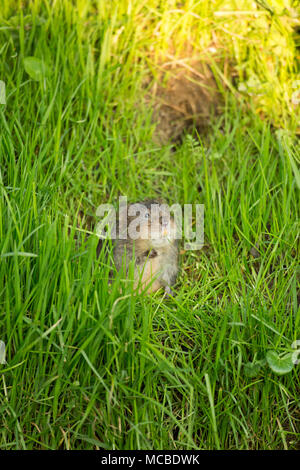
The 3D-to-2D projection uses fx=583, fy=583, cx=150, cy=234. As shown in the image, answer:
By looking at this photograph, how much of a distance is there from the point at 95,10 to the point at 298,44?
61.0 inches

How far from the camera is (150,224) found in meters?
3.68

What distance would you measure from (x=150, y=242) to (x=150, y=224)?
0.12 meters

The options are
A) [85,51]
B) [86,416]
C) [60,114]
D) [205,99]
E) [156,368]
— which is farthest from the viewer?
[205,99]

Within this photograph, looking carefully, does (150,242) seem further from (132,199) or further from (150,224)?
(132,199)

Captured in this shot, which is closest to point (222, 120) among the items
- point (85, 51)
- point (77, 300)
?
point (85, 51)

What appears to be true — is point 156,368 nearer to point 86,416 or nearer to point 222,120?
point 86,416

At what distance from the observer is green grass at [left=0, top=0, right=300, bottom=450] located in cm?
284

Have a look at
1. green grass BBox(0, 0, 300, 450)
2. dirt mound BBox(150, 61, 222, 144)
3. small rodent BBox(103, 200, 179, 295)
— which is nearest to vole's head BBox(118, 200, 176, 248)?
small rodent BBox(103, 200, 179, 295)

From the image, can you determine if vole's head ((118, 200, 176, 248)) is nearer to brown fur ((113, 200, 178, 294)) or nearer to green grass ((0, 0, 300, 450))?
brown fur ((113, 200, 178, 294))

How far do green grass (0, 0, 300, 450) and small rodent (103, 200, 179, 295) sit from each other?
0.51 ft

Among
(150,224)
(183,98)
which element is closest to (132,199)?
(150,224)

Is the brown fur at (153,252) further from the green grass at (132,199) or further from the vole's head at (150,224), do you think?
the green grass at (132,199)

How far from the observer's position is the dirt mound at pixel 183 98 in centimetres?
451
